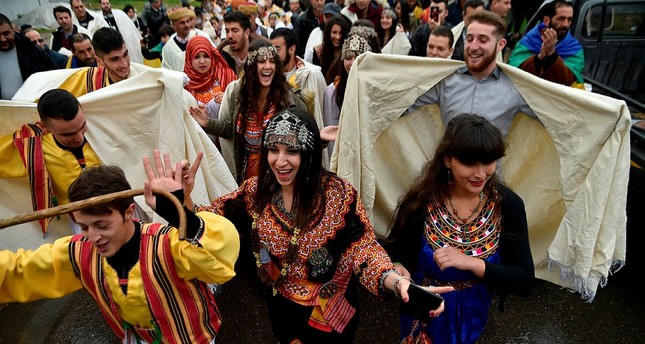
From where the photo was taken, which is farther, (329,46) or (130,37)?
(130,37)

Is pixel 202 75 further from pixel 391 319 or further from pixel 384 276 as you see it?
pixel 384 276

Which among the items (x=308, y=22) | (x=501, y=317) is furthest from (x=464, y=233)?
(x=308, y=22)

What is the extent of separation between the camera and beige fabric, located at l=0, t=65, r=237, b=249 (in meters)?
2.87

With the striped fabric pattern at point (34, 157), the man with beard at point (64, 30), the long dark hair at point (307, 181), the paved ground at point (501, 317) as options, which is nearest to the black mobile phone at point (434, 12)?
the paved ground at point (501, 317)

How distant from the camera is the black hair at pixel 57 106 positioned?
2.47 m

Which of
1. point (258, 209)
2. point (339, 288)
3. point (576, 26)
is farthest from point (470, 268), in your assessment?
point (576, 26)

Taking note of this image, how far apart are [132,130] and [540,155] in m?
2.89

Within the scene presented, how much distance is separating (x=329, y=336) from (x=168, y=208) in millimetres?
1036

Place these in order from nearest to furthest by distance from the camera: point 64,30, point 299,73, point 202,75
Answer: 1. point 299,73
2. point 202,75
3. point 64,30

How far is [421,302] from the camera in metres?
1.68

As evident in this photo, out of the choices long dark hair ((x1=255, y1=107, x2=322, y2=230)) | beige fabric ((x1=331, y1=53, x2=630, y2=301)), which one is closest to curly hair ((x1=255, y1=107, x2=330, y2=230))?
long dark hair ((x1=255, y1=107, x2=322, y2=230))

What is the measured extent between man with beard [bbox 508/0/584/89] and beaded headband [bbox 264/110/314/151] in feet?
8.27

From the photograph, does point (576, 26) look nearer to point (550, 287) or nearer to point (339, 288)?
point (550, 287)

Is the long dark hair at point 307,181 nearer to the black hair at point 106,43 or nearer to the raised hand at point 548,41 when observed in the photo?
the black hair at point 106,43
